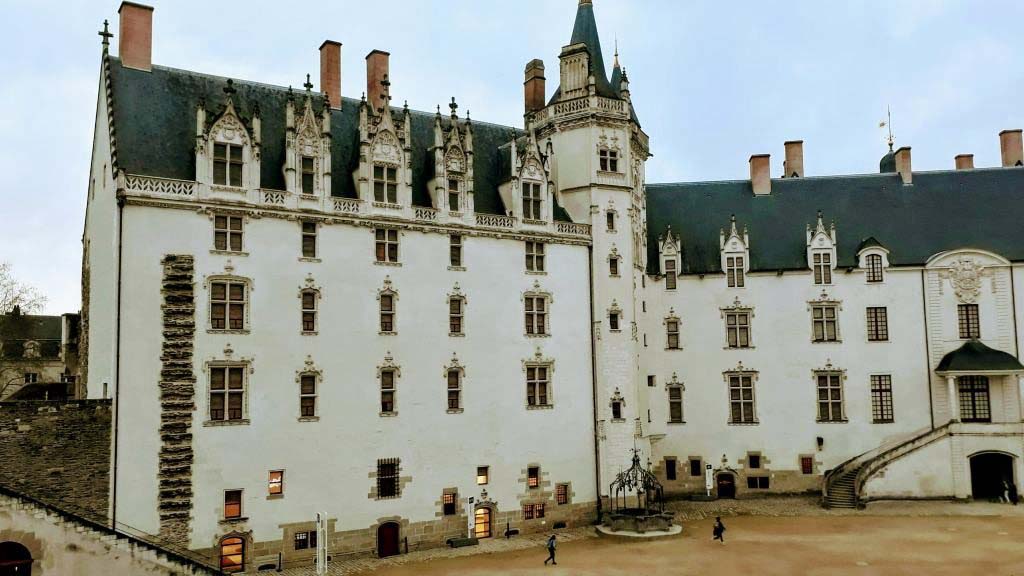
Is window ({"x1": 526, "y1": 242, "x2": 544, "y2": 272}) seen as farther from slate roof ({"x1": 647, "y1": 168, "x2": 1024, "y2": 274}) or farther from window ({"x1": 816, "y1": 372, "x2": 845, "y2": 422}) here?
window ({"x1": 816, "y1": 372, "x2": 845, "y2": 422})

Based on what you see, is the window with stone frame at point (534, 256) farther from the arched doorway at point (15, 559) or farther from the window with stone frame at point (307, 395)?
the arched doorway at point (15, 559)

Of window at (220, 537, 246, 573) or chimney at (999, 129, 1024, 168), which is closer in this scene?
window at (220, 537, 246, 573)

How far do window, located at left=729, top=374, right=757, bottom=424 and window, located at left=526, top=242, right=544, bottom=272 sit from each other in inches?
514

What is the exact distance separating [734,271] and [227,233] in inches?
1036

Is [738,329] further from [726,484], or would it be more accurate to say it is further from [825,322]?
[726,484]

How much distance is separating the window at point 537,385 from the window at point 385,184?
9.57 meters

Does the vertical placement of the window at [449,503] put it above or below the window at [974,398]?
below

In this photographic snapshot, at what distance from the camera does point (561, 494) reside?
3625 centimetres

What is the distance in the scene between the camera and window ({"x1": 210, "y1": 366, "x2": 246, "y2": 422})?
95.1 ft

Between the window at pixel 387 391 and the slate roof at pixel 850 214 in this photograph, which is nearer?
the window at pixel 387 391

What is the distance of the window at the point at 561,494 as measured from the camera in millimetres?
36094

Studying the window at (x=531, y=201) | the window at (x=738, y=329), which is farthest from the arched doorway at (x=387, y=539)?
the window at (x=738, y=329)

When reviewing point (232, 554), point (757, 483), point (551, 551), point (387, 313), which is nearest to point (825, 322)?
point (757, 483)

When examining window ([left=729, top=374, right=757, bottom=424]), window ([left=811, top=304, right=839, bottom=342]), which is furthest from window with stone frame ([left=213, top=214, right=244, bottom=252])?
window ([left=811, top=304, right=839, bottom=342])
